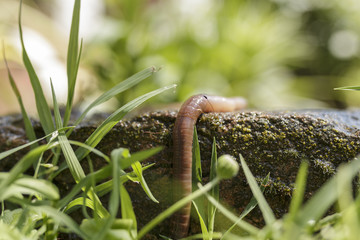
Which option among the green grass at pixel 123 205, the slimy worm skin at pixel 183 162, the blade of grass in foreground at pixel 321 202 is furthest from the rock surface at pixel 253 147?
the blade of grass in foreground at pixel 321 202

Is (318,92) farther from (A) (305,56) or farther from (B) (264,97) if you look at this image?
(B) (264,97)

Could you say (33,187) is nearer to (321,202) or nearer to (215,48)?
(321,202)

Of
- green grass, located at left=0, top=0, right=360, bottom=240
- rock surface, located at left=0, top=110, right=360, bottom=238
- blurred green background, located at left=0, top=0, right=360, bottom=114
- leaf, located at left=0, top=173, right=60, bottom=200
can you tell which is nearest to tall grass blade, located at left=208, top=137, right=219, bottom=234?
green grass, located at left=0, top=0, right=360, bottom=240

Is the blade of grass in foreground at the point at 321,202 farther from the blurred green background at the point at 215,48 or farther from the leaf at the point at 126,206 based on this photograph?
the blurred green background at the point at 215,48

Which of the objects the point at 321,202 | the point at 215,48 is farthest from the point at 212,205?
the point at 215,48

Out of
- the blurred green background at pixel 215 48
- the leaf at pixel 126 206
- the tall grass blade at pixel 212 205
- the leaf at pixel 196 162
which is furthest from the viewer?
the blurred green background at pixel 215 48
